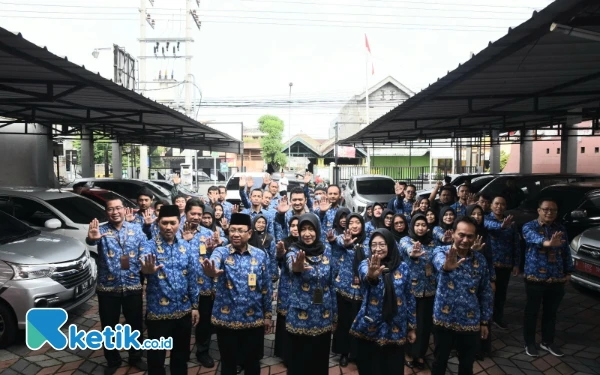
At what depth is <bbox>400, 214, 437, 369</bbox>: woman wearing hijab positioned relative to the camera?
13.9 feet

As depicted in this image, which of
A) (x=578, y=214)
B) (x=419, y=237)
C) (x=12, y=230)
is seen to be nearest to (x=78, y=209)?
(x=12, y=230)

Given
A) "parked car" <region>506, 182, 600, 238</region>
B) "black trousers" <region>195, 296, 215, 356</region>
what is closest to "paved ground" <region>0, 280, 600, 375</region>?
"black trousers" <region>195, 296, 215, 356</region>

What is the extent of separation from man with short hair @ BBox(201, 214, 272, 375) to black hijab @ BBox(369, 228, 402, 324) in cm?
90

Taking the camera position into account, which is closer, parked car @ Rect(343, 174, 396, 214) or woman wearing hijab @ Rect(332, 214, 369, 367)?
woman wearing hijab @ Rect(332, 214, 369, 367)

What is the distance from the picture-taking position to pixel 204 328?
4.50 m

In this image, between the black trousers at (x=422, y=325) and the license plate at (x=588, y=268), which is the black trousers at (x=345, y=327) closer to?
the black trousers at (x=422, y=325)

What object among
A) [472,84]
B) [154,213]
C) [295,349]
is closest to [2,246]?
[154,213]

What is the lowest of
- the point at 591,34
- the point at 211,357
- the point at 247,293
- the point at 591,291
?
the point at 211,357

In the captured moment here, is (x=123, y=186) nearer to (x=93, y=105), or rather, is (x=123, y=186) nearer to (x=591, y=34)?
(x=93, y=105)

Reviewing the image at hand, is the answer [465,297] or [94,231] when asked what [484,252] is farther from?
[94,231]

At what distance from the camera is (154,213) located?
546 centimetres

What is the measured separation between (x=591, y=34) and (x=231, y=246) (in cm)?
332

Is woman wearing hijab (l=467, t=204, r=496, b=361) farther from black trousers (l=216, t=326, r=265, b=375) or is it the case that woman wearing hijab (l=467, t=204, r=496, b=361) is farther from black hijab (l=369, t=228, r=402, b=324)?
black trousers (l=216, t=326, r=265, b=375)

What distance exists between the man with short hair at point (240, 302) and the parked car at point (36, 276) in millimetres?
2473
